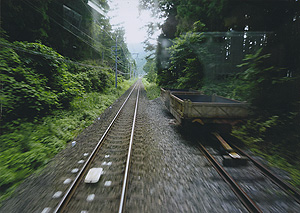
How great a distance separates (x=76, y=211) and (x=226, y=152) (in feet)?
13.1

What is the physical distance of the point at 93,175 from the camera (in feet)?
10.0

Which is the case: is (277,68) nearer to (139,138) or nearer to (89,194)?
(139,138)

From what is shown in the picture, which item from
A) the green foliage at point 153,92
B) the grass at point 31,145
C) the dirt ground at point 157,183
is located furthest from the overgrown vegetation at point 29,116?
the green foliage at point 153,92

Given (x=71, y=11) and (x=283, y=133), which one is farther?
(x=71, y=11)

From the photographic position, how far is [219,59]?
10.4 m

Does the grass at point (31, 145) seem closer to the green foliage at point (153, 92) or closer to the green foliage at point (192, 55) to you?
the green foliage at point (192, 55)

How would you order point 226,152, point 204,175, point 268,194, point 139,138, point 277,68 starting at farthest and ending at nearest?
point 139,138, point 277,68, point 226,152, point 204,175, point 268,194

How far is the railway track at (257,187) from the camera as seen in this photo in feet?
7.72

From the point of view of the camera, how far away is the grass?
3.01 metres

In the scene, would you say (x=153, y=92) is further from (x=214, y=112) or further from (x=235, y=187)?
(x=235, y=187)

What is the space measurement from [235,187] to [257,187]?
0.53 meters

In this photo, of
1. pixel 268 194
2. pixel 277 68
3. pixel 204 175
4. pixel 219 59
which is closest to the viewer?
pixel 268 194

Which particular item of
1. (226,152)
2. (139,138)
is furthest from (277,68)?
(139,138)

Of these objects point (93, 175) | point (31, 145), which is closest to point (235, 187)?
point (93, 175)
